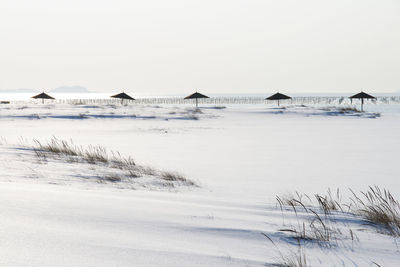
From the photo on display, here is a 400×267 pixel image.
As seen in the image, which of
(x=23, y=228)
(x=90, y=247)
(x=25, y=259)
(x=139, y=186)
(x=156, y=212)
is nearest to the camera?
(x=25, y=259)

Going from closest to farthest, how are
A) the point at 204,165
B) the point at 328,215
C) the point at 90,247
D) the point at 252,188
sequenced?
the point at 90,247
the point at 328,215
the point at 252,188
the point at 204,165

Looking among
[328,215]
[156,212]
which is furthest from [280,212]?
[156,212]

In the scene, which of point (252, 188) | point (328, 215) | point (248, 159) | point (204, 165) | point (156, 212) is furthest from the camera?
point (248, 159)

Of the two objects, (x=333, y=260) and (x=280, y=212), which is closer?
(x=333, y=260)

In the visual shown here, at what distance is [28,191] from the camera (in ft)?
12.9

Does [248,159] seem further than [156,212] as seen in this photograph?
Yes

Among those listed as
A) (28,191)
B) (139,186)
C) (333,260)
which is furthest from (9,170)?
(333,260)

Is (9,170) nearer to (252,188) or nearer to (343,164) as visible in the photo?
(252,188)

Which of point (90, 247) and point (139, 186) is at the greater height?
point (90, 247)

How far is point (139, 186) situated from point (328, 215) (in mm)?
2805

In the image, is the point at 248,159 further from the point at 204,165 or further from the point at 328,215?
the point at 328,215

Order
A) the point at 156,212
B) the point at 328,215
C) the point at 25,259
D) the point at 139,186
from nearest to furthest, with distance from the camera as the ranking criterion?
the point at 25,259 < the point at 156,212 < the point at 328,215 < the point at 139,186

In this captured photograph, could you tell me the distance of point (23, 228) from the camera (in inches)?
102

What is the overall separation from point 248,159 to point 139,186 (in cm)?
628
